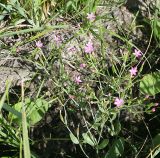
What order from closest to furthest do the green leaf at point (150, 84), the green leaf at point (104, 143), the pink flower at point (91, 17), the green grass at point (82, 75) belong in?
the green leaf at point (104, 143)
the green grass at point (82, 75)
the green leaf at point (150, 84)
the pink flower at point (91, 17)

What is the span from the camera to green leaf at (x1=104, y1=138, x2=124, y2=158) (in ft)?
4.29

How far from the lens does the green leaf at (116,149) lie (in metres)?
1.31

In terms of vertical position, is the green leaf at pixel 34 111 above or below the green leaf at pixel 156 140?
above

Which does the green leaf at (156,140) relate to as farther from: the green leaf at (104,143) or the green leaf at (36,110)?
the green leaf at (36,110)

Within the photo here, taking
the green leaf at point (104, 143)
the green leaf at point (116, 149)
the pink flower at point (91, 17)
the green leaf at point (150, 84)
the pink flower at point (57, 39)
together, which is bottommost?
the green leaf at point (116, 149)

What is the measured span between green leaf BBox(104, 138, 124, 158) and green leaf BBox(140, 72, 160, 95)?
274 millimetres

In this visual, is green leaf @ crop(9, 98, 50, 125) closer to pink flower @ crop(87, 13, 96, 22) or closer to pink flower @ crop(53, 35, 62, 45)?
pink flower @ crop(53, 35, 62, 45)

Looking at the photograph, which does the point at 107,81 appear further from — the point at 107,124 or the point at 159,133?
the point at 159,133

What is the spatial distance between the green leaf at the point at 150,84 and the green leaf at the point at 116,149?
27cm

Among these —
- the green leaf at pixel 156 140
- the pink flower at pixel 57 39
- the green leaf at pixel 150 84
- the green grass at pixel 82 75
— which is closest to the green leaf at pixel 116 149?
the green grass at pixel 82 75

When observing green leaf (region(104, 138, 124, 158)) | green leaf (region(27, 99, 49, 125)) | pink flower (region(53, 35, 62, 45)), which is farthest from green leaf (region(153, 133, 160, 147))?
pink flower (region(53, 35, 62, 45))

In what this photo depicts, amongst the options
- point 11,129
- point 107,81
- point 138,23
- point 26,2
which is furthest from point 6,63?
point 138,23

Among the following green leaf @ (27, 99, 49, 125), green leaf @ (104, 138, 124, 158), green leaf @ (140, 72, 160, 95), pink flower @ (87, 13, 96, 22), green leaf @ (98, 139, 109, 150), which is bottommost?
green leaf @ (104, 138, 124, 158)

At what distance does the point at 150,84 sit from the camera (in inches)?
58.7
